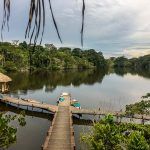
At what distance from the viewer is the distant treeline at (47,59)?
322ft

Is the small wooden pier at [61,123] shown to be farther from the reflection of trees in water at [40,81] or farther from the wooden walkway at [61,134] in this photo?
the reflection of trees in water at [40,81]

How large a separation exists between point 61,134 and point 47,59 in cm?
9748

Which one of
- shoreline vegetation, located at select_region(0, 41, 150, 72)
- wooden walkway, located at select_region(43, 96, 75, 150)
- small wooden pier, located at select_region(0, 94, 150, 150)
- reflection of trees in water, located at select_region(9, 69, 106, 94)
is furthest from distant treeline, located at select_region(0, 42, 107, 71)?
wooden walkway, located at select_region(43, 96, 75, 150)

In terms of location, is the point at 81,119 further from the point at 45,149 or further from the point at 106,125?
the point at 106,125

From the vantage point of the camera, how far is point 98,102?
51250 millimetres

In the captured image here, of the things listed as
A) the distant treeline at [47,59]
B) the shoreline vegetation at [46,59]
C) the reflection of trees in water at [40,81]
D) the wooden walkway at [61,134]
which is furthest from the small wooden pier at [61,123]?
the reflection of trees in water at [40,81]

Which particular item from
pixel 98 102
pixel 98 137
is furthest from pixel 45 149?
pixel 98 102

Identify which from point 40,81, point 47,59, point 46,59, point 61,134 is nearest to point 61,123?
point 61,134

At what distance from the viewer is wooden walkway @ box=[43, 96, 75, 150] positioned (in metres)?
22.4

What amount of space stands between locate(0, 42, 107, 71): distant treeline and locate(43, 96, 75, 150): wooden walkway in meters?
19.9

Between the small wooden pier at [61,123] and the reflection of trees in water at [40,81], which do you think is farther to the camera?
the reflection of trees in water at [40,81]

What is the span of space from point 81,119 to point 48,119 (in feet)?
12.6

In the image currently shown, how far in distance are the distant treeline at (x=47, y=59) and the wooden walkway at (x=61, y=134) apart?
19.9 metres

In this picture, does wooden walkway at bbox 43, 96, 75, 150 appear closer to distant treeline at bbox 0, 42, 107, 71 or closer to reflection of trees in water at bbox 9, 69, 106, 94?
distant treeline at bbox 0, 42, 107, 71
